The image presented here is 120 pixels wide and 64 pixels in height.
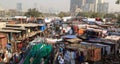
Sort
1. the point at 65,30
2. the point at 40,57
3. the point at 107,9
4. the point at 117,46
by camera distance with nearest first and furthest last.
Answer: the point at 40,57, the point at 117,46, the point at 65,30, the point at 107,9

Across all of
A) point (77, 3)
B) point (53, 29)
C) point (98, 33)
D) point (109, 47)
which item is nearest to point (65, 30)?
point (53, 29)

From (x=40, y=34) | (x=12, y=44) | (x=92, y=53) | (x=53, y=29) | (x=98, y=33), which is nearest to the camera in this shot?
(x=92, y=53)

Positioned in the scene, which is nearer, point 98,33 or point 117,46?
point 117,46

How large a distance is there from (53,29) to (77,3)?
450ft

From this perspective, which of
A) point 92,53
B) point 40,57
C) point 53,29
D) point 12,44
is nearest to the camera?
point 40,57

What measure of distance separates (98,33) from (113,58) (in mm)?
5995

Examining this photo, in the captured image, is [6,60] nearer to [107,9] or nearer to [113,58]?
[113,58]

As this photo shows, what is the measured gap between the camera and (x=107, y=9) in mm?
159000

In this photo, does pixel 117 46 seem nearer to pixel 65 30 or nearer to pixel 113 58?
pixel 113 58

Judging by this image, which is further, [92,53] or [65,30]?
[65,30]

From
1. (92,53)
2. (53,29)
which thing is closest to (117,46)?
(92,53)

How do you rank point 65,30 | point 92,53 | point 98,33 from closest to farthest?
point 92,53
point 98,33
point 65,30

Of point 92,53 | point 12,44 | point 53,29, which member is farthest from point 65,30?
point 92,53

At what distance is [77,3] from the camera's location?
161 meters
